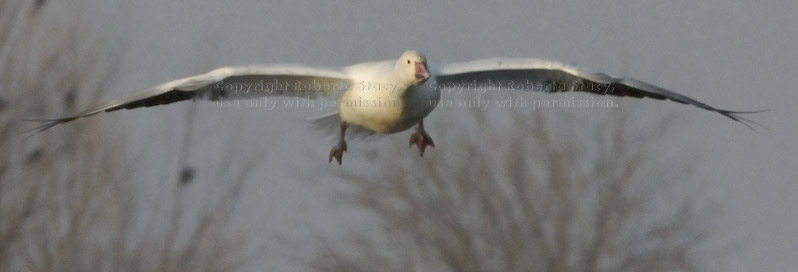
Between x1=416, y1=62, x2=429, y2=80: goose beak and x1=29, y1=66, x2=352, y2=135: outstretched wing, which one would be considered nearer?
x1=416, y1=62, x2=429, y2=80: goose beak

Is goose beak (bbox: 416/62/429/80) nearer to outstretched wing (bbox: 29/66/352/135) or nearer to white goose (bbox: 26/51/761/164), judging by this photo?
white goose (bbox: 26/51/761/164)

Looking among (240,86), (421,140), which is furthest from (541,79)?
(240,86)

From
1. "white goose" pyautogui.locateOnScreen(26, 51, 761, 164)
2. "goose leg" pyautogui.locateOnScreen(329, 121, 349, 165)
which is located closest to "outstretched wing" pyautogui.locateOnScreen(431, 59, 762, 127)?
"white goose" pyautogui.locateOnScreen(26, 51, 761, 164)

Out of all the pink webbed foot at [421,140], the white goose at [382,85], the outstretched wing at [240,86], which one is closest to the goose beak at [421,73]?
the white goose at [382,85]

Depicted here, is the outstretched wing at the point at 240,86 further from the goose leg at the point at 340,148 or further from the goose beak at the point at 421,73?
the goose beak at the point at 421,73

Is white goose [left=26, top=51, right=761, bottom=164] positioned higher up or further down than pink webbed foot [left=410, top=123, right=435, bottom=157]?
higher up

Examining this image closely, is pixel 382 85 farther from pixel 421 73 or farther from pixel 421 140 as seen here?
pixel 421 140

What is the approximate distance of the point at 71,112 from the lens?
42.9 feet

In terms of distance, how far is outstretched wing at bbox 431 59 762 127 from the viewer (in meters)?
11.2

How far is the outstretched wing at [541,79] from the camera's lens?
36.7 ft

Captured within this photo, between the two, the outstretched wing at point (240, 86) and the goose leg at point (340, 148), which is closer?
the outstretched wing at point (240, 86)

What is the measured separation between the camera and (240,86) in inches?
445

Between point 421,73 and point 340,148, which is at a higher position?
point 421,73

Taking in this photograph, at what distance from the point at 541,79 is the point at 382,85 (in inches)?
45.0
